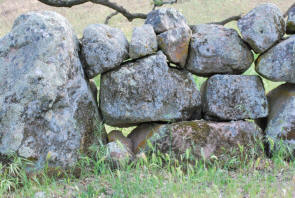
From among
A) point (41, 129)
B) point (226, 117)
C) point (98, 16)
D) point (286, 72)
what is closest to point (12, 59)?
point (41, 129)

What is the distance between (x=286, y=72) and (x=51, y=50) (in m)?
2.83

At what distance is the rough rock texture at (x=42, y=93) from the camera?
157 inches

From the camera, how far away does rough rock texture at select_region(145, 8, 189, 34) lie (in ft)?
15.4

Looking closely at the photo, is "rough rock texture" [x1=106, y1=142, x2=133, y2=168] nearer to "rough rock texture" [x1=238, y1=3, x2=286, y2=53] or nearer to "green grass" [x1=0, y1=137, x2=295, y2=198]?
"green grass" [x1=0, y1=137, x2=295, y2=198]

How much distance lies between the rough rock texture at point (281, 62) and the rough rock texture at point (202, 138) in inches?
28.7

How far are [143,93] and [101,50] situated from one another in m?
0.72

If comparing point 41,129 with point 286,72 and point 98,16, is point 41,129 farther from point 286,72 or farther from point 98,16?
point 98,16

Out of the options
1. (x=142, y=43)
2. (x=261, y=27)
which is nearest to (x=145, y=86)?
(x=142, y=43)

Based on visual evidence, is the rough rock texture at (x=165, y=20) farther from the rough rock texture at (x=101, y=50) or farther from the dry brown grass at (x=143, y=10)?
the dry brown grass at (x=143, y=10)

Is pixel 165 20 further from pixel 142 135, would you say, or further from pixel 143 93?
pixel 142 135

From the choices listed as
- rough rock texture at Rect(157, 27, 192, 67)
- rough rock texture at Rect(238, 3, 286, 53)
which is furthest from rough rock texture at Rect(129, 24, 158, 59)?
rough rock texture at Rect(238, 3, 286, 53)

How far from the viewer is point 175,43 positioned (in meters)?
4.66

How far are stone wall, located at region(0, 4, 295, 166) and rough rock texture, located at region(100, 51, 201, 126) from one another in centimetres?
1

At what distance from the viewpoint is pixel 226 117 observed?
15.4 feet
